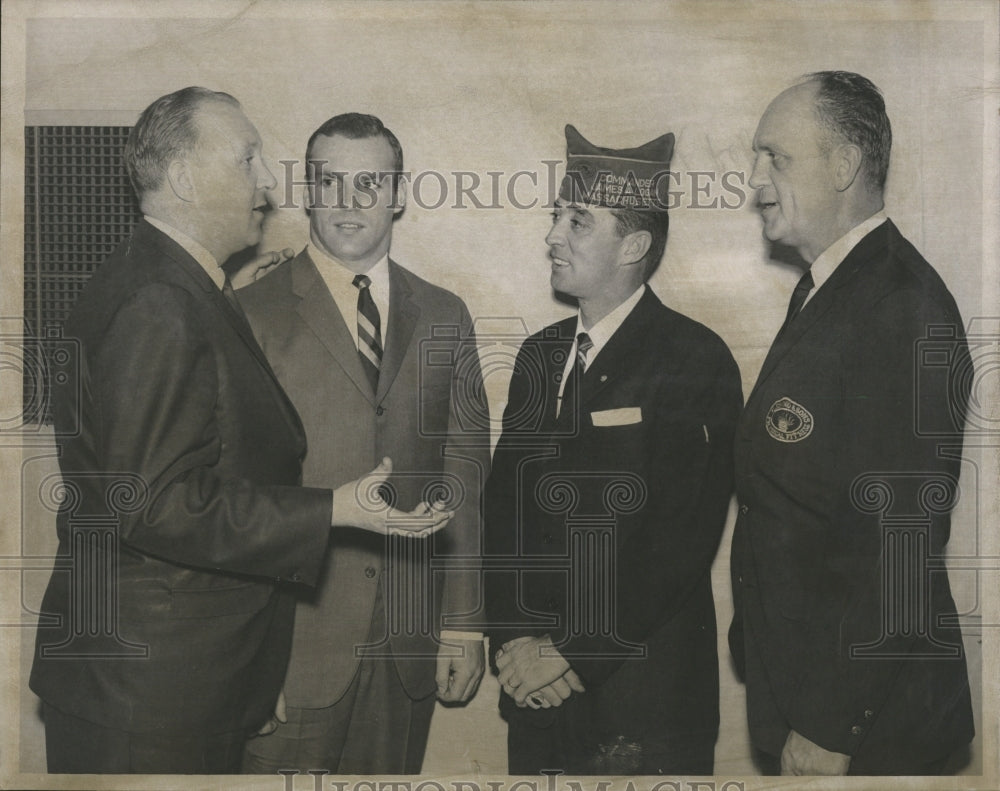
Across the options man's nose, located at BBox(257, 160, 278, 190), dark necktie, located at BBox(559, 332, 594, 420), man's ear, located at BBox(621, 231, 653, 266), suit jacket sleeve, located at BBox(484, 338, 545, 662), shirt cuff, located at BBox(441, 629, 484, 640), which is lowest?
shirt cuff, located at BBox(441, 629, 484, 640)

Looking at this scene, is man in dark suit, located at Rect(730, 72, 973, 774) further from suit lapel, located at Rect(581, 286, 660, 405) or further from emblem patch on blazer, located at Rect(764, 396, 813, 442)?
suit lapel, located at Rect(581, 286, 660, 405)

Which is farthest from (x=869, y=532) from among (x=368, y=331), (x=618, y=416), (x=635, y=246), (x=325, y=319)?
(x=325, y=319)

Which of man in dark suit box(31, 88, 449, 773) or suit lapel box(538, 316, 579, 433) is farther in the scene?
suit lapel box(538, 316, 579, 433)

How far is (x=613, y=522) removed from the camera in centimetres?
295

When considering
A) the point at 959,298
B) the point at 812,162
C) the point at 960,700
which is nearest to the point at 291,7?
the point at 812,162

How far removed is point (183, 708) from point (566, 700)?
98 cm

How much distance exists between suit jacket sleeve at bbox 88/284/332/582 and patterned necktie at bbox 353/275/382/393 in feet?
1.13

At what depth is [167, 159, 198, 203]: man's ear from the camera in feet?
9.63

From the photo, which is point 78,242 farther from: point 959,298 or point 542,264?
point 959,298

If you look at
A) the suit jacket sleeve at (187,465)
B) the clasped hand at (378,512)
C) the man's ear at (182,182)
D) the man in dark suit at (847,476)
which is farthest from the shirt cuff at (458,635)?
the man's ear at (182,182)

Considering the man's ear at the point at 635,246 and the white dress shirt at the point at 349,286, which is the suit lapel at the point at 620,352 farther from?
the white dress shirt at the point at 349,286

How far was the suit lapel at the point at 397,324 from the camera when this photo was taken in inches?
116

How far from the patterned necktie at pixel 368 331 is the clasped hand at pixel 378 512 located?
0.79 ft

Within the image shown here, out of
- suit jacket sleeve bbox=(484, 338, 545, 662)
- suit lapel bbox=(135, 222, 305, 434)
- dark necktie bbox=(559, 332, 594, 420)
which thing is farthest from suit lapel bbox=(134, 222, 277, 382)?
dark necktie bbox=(559, 332, 594, 420)
